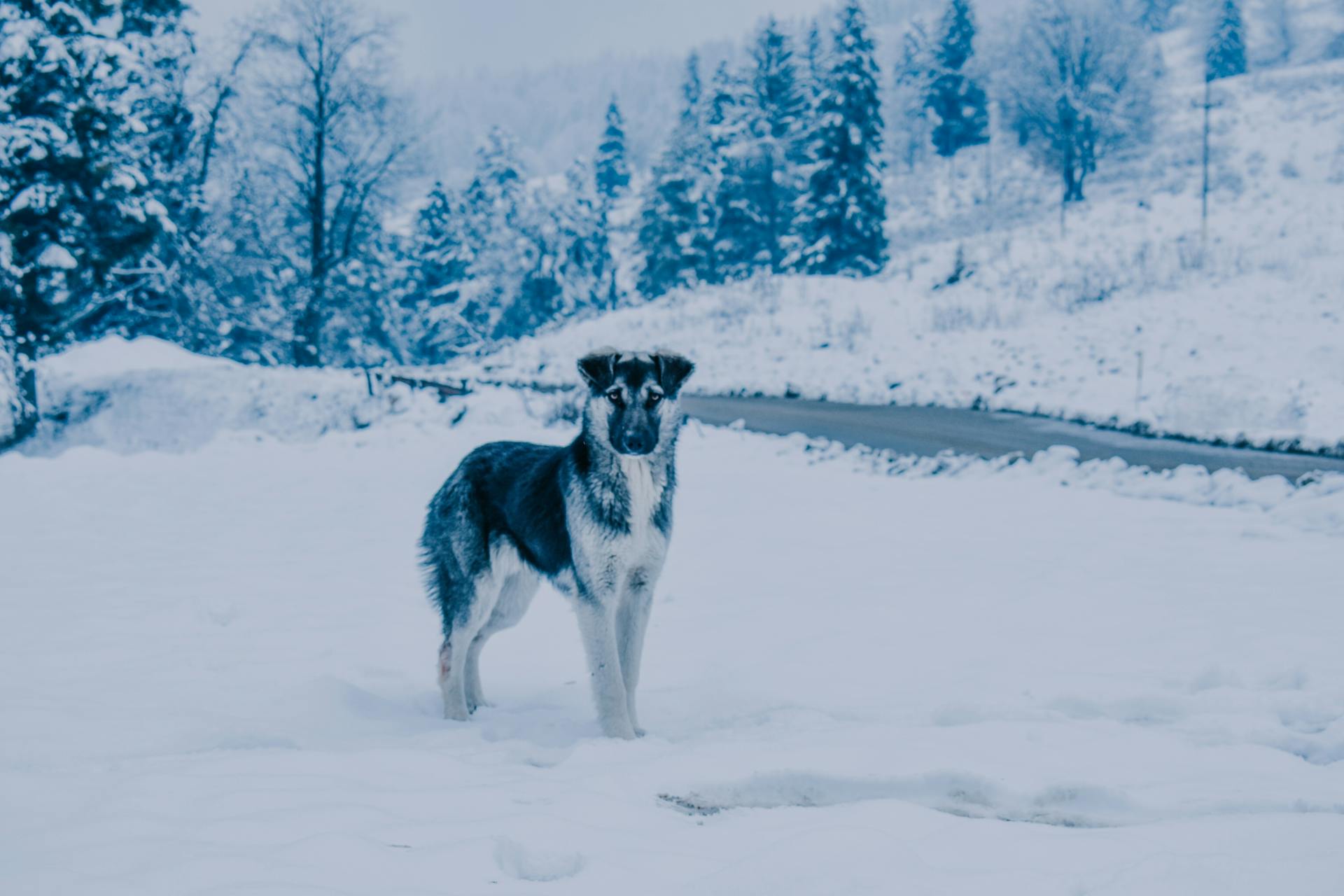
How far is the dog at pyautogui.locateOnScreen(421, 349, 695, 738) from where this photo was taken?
15.3ft

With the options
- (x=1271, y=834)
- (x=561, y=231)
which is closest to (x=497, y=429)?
(x=1271, y=834)

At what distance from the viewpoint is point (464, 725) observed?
483 centimetres

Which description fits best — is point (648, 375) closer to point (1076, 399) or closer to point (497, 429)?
point (497, 429)

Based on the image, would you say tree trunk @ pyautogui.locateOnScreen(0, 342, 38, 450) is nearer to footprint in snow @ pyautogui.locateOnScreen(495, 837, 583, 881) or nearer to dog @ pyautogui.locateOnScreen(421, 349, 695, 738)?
dog @ pyautogui.locateOnScreen(421, 349, 695, 738)

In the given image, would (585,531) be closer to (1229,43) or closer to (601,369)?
(601,369)

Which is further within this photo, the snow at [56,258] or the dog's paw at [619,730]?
the snow at [56,258]

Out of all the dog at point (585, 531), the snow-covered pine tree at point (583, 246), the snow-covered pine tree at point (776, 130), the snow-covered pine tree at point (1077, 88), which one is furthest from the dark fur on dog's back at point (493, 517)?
the snow-covered pine tree at point (1077, 88)

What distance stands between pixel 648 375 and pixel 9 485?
33.9ft

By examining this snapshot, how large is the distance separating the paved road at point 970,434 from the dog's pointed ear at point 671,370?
7687 millimetres

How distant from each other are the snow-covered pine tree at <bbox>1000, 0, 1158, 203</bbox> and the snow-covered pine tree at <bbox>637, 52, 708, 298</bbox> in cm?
1735

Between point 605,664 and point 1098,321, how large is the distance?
19136 millimetres

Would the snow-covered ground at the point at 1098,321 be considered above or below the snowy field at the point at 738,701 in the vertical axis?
A: above

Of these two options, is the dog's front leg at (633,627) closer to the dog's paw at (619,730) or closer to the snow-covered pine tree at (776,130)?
the dog's paw at (619,730)

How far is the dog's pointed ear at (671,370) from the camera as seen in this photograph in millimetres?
4715
